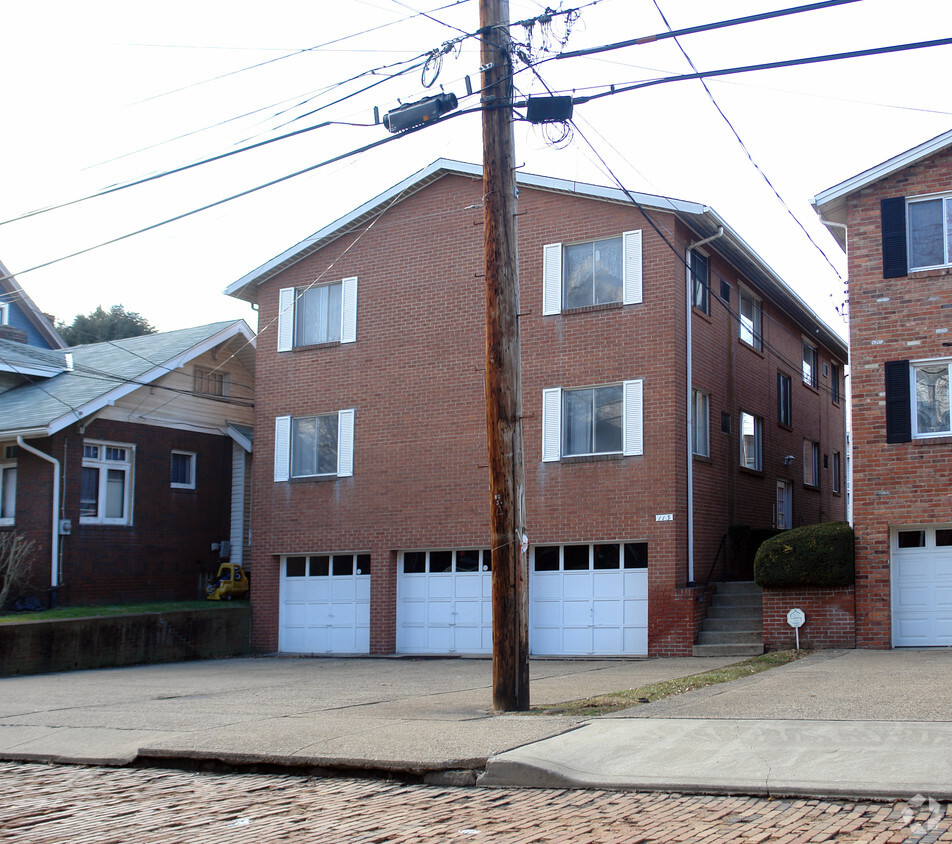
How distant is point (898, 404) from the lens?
18625 mm

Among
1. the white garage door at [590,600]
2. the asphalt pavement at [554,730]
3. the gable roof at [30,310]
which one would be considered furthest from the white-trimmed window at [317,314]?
the asphalt pavement at [554,730]

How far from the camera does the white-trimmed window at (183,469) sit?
2706cm

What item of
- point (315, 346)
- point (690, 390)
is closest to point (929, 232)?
point (690, 390)

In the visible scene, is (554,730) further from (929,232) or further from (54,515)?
(54,515)

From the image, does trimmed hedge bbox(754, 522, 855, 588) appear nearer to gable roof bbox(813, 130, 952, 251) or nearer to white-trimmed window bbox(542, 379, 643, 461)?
white-trimmed window bbox(542, 379, 643, 461)

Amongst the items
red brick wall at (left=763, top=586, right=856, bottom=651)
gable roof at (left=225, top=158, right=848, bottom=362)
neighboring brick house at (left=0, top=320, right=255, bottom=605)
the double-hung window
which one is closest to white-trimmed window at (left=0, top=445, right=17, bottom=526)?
neighboring brick house at (left=0, top=320, right=255, bottom=605)

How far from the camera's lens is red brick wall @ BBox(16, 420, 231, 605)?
934 inches

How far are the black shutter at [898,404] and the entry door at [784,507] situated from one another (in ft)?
25.0

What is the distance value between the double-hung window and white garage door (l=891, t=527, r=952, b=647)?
27.6 ft

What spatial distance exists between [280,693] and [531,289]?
1026 cm

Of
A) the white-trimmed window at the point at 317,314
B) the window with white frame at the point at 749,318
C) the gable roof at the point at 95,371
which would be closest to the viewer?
the gable roof at the point at 95,371

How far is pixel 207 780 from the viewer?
29.8ft

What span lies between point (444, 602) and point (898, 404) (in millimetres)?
9820

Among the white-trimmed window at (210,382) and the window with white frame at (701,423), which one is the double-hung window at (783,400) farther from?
the white-trimmed window at (210,382)
